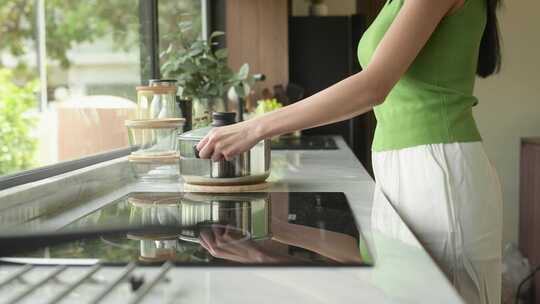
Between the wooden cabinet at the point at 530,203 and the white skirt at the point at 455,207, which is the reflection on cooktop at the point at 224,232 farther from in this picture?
the wooden cabinet at the point at 530,203

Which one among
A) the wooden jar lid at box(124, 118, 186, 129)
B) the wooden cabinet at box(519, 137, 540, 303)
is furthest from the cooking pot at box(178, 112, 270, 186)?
the wooden cabinet at box(519, 137, 540, 303)

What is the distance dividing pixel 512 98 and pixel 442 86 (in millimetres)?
3149

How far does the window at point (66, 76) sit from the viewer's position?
5.11ft

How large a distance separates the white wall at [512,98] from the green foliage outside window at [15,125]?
316cm

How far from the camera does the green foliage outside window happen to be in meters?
1.47

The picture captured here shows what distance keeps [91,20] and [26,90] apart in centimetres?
54

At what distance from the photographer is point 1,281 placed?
72 centimetres

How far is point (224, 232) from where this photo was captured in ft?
3.33

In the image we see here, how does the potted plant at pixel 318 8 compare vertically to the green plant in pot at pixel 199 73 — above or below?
above

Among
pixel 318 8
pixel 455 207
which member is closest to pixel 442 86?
pixel 455 207

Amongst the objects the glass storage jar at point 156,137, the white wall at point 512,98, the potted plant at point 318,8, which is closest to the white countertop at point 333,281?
the glass storage jar at point 156,137

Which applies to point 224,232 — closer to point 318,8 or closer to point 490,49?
point 490,49

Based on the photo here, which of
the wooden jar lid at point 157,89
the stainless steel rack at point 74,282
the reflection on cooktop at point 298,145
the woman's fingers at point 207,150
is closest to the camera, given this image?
the stainless steel rack at point 74,282

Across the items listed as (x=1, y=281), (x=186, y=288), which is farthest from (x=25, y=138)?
(x=186, y=288)
